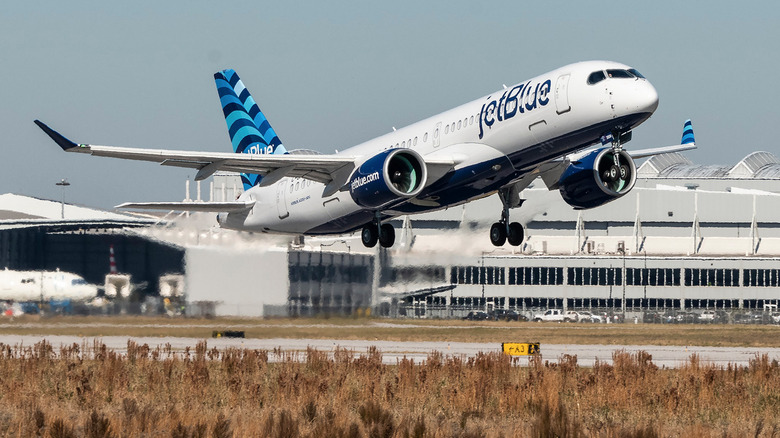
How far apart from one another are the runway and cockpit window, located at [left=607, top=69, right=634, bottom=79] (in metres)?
12.3

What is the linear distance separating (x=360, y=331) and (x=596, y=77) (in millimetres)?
23359

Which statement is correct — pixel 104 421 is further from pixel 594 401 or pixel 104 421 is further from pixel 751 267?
pixel 751 267

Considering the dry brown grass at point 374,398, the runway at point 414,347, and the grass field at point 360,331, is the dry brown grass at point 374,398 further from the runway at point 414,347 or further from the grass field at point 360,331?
the grass field at point 360,331

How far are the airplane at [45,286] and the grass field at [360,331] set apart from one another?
1031mm

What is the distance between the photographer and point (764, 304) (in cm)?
11906

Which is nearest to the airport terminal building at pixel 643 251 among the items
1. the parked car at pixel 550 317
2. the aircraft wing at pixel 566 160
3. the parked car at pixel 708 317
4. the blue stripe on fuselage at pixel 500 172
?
the parked car at pixel 550 317

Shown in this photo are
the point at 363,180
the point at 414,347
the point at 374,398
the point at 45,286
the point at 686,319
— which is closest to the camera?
the point at 374,398

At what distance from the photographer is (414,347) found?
49594 mm

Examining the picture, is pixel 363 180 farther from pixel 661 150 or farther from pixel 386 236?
pixel 661 150

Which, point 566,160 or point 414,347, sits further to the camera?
point 414,347

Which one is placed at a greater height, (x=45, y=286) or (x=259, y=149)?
(x=259, y=149)

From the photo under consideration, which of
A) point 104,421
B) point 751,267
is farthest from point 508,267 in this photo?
point 104,421

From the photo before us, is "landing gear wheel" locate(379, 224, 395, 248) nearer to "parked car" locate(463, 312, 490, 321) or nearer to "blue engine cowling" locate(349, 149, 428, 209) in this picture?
"blue engine cowling" locate(349, 149, 428, 209)

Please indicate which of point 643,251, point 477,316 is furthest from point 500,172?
point 643,251
